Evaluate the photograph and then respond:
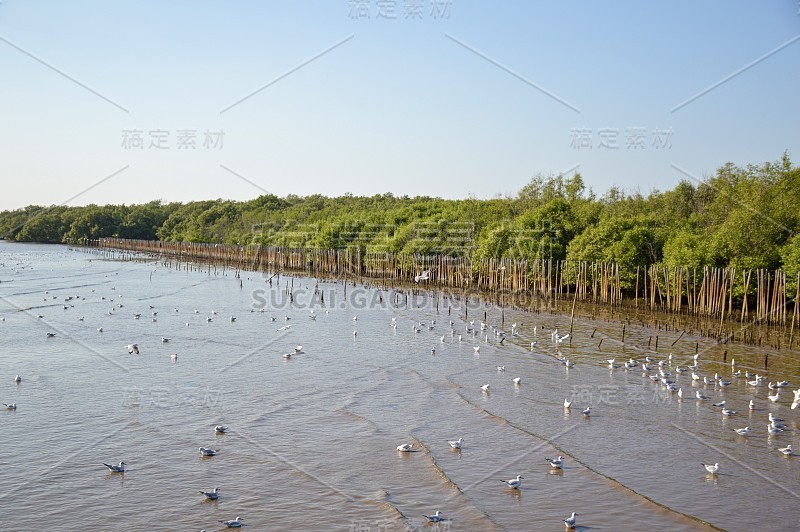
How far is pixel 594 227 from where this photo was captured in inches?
1874

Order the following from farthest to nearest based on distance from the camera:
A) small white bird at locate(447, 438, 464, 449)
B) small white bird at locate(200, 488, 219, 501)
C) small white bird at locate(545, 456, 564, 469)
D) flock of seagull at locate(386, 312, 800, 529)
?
small white bird at locate(447, 438, 464, 449), small white bird at locate(545, 456, 564, 469), flock of seagull at locate(386, 312, 800, 529), small white bird at locate(200, 488, 219, 501)

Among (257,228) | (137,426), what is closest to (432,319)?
(137,426)

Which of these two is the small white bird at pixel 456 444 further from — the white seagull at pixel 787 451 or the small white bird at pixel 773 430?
the small white bird at pixel 773 430

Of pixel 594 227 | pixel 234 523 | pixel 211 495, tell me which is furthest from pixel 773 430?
pixel 594 227

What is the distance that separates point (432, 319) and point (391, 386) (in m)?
15.3

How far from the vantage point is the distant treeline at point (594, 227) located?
120 ft

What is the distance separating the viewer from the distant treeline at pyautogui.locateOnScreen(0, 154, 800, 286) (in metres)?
36.5

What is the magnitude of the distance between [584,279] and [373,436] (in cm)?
3012

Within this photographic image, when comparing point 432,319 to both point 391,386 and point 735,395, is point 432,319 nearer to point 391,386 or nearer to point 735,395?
point 391,386

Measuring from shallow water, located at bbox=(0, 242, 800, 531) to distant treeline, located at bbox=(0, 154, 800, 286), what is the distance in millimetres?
10861

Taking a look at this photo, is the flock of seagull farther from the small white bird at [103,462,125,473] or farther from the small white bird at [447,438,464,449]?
the small white bird at [103,462,125,473]

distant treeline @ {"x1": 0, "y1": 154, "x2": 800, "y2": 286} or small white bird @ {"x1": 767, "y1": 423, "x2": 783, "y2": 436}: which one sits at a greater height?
distant treeline @ {"x1": 0, "y1": 154, "x2": 800, "y2": 286}

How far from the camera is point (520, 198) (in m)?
68.6

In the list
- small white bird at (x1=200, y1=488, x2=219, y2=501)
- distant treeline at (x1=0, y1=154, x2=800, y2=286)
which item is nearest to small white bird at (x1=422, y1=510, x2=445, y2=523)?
small white bird at (x1=200, y1=488, x2=219, y2=501)
